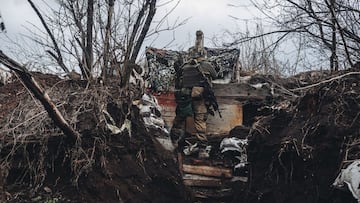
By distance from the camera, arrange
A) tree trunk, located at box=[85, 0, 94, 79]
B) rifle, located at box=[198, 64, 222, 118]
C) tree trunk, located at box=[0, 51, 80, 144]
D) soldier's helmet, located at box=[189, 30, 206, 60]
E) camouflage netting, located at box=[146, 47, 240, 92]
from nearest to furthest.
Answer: tree trunk, located at box=[0, 51, 80, 144]
tree trunk, located at box=[85, 0, 94, 79]
rifle, located at box=[198, 64, 222, 118]
soldier's helmet, located at box=[189, 30, 206, 60]
camouflage netting, located at box=[146, 47, 240, 92]

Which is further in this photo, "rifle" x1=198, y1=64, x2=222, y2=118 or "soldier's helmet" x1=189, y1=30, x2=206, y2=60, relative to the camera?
"soldier's helmet" x1=189, y1=30, x2=206, y2=60

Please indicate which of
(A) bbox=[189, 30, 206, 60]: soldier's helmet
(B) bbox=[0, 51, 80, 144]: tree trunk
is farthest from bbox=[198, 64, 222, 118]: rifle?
(B) bbox=[0, 51, 80, 144]: tree trunk

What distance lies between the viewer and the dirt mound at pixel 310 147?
17.0 feet

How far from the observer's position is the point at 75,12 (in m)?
7.85

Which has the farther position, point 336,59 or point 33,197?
point 336,59

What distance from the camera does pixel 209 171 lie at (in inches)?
294

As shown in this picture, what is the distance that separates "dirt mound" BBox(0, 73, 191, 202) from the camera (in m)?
5.64

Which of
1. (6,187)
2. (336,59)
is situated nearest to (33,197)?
(6,187)

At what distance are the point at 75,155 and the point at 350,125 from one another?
306 centimetres

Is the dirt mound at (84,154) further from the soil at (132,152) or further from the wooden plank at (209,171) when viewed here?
the wooden plank at (209,171)

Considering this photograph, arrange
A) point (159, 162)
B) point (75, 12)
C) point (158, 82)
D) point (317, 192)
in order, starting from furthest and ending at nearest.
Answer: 1. point (158, 82)
2. point (75, 12)
3. point (159, 162)
4. point (317, 192)

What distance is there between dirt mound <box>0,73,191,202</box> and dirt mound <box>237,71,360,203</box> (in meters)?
1.12

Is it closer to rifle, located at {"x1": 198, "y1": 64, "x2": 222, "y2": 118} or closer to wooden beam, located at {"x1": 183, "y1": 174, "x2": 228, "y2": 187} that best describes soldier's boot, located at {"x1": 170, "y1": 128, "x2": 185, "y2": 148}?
rifle, located at {"x1": 198, "y1": 64, "x2": 222, "y2": 118}

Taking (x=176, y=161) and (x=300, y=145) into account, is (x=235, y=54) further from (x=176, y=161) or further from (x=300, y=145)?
(x=300, y=145)
